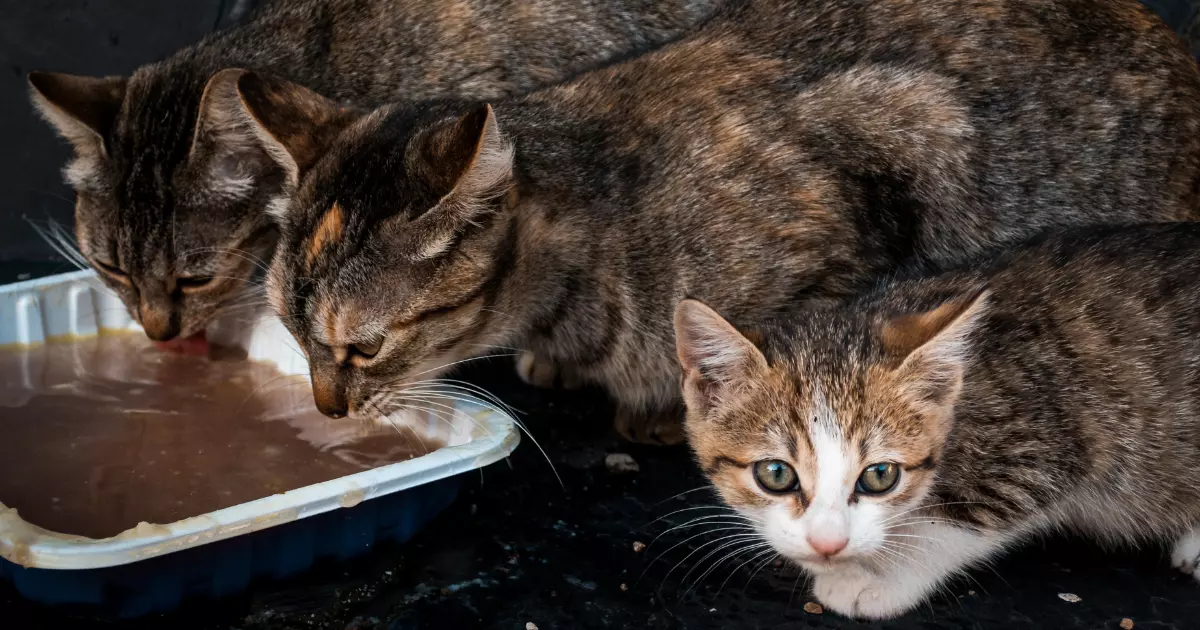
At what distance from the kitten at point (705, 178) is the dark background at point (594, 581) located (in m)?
0.30

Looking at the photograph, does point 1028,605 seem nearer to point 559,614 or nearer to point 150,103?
point 559,614

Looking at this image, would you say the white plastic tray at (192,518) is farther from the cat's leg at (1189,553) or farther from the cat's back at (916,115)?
the cat's leg at (1189,553)

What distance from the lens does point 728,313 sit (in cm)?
298

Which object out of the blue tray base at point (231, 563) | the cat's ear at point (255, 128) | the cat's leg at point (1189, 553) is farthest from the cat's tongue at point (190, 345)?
the cat's leg at point (1189, 553)

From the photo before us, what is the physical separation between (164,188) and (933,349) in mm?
2067

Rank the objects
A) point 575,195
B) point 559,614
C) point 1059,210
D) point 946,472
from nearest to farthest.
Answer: point 946,472 → point 559,614 → point 575,195 → point 1059,210

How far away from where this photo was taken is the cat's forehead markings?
2.71 metres

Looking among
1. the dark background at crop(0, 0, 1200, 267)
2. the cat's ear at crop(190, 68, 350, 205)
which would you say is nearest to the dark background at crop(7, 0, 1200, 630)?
the cat's ear at crop(190, 68, 350, 205)

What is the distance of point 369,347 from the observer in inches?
110

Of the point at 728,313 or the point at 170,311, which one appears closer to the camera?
the point at 728,313

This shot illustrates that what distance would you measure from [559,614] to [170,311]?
1.44m

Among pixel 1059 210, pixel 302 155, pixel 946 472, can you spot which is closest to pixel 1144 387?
pixel 946 472

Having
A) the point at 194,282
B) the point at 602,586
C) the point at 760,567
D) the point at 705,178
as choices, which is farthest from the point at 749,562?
the point at 194,282

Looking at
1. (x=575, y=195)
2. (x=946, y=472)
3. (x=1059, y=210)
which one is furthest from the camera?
(x=1059, y=210)
